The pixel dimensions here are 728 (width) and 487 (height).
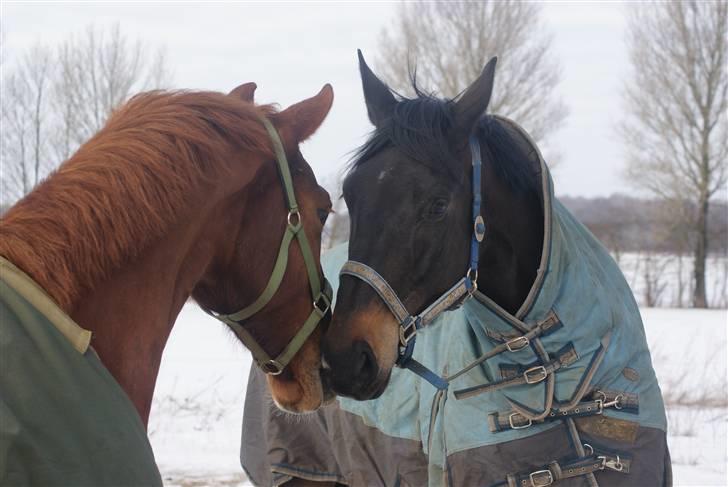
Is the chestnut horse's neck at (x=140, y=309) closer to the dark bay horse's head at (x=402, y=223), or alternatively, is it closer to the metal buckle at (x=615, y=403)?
the dark bay horse's head at (x=402, y=223)

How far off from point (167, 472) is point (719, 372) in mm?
6630

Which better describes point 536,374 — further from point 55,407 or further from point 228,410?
point 228,410

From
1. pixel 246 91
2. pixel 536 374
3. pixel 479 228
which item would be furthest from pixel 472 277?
pixel 246 91

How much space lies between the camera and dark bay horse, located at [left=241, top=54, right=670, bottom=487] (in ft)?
7.72

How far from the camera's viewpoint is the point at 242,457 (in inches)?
160

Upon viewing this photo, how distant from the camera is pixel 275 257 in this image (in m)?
2.05

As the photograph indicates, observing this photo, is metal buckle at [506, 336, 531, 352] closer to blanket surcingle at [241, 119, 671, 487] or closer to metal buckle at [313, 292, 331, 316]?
blanket surcingle at [241, 119, 671, 487]

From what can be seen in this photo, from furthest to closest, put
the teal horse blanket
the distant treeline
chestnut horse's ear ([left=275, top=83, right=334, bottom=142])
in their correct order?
the distant treeline < chestnut horse's ear ([left=275, top=83, right=334, bottom=142]) < the teal horse blanket

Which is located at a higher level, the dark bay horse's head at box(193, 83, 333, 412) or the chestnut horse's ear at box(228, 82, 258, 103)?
the chestnut horse's ear at box(228, 82, 258, 103)

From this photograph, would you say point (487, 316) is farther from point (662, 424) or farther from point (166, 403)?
point (166, 403)

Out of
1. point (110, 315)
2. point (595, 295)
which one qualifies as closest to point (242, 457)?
point (595, 295)

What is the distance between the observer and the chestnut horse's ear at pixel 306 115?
2.16 m

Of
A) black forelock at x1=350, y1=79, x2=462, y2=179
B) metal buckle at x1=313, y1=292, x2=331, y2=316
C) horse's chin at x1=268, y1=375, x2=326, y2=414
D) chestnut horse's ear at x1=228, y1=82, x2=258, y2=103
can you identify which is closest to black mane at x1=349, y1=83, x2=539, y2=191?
black forelock at x1=350, y1=79, x2=462, y2=179

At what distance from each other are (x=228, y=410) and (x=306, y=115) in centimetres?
541
